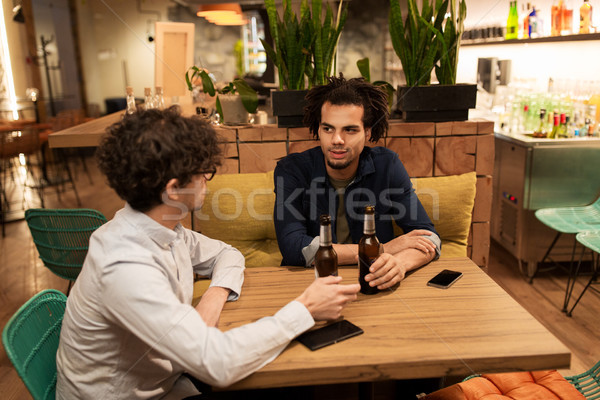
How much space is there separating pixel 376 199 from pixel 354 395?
779 mm

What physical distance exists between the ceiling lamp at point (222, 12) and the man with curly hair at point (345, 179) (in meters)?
3.86

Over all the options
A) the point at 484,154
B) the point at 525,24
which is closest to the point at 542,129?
the point at 525,24

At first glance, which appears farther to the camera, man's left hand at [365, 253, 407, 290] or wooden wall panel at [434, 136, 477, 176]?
wooden wall panel at [434, 136, 477, 176]

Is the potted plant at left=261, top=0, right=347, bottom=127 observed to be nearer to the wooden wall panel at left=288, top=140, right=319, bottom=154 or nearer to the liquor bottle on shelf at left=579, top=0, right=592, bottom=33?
the wooden wall panel at left=288, top=140, right=319, bottom=154

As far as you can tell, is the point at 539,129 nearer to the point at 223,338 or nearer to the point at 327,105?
the point at 327,105

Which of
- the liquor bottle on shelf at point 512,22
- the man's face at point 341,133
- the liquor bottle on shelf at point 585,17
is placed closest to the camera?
the man's face at point 341,133

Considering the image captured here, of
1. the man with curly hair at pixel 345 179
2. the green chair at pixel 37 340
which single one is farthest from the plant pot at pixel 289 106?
the green chair at pixel 37 340

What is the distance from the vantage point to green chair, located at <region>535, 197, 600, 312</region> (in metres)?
2.86

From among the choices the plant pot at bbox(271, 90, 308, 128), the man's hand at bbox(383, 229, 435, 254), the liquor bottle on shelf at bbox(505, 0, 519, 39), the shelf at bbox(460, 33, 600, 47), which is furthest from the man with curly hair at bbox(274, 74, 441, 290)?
the liquor bottle on shelf at bbox(505, 0, 519, 39)

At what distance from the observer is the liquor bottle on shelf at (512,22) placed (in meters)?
4.29

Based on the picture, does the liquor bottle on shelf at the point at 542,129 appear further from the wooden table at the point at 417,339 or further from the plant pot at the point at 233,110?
the wooden table at the point at 417,339

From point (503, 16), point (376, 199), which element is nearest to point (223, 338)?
point (376, 199)

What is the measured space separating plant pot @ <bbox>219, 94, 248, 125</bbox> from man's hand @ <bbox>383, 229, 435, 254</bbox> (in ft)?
3.72

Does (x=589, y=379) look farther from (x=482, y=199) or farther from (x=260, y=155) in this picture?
(x=260, y=155)
